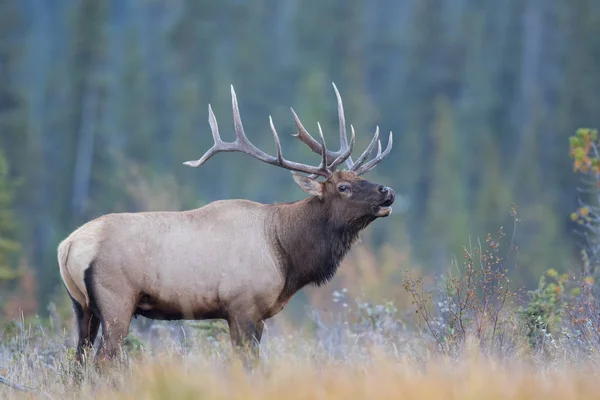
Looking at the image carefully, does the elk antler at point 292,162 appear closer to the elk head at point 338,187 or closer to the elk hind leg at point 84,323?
the elk head at point 338,187

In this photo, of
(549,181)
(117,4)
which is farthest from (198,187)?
(117,4)

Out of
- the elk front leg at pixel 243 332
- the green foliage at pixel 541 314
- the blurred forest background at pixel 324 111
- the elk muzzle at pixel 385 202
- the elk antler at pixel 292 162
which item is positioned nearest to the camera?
the elk front leg at pixel 243 332

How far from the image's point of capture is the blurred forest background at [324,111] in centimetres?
4362

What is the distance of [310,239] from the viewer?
10039 millimetres

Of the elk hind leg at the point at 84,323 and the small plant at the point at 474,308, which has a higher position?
the small plant at the point at 474,308

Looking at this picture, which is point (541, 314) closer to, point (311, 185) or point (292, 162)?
point (311, 185)

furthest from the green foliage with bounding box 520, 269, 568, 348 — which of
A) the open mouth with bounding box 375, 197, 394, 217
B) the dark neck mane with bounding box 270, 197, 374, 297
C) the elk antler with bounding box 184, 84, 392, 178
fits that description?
the elk antler with bounding box 184, 84, 392, 178

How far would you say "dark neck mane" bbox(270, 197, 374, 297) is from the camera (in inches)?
388

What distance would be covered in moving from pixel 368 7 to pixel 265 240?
3162 inches

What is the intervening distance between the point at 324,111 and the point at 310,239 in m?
31.5

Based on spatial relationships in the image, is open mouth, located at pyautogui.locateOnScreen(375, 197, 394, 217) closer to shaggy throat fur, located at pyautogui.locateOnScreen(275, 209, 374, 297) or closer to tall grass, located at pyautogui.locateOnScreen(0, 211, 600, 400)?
shaggy throat fur, located at pyautogui.locateOnScreen(275, 209, 374, 297)

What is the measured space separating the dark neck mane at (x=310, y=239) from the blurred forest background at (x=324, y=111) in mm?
17498

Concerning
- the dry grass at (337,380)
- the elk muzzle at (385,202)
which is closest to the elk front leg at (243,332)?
the dry grass at (337,380)

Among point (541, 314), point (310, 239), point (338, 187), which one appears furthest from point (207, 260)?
point (541, 314)
